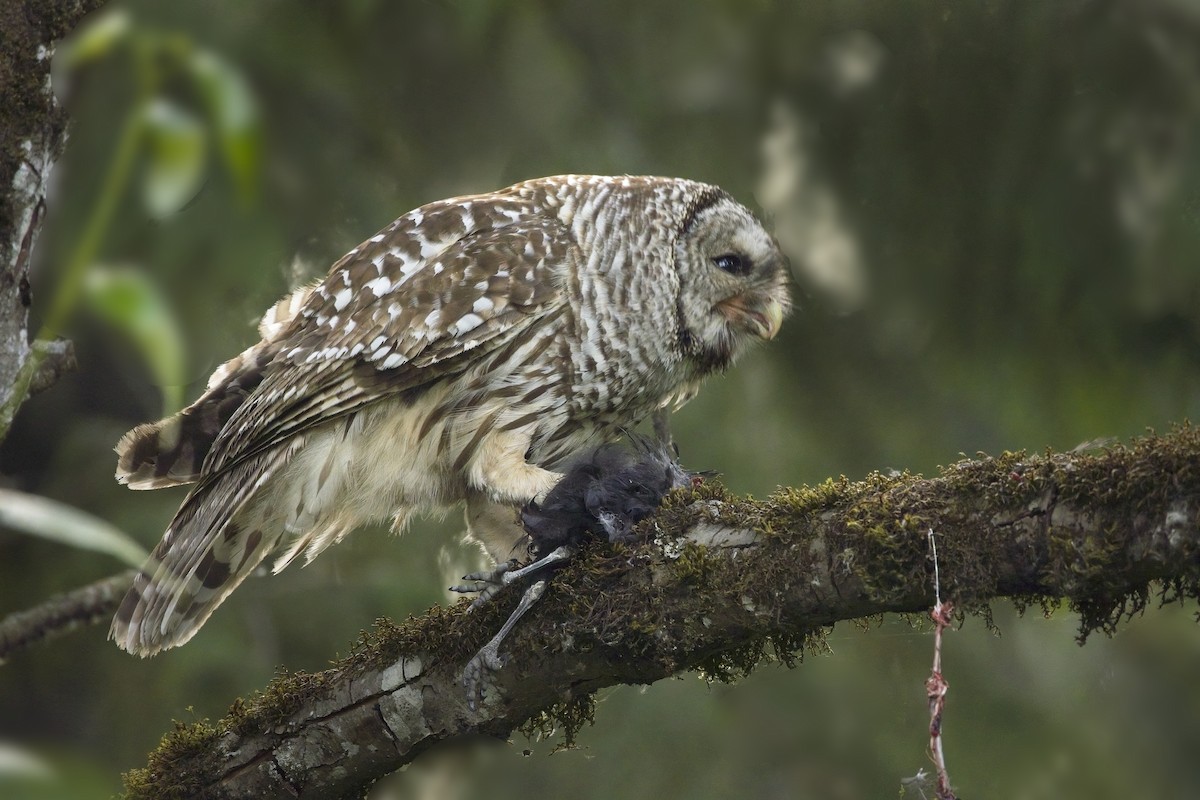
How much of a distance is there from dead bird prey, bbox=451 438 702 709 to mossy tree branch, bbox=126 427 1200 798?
3 centimetres

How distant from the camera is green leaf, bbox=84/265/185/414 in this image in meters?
0.66

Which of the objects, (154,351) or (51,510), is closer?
(51,510)

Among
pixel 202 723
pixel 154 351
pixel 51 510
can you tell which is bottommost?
pixel 51 510

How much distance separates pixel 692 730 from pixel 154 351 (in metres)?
3.28

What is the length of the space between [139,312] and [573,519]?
1.49 metres

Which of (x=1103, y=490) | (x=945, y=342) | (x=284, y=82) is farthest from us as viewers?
(x=284, y=82)

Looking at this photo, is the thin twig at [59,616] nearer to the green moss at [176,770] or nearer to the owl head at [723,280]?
the green moss at [176,770]

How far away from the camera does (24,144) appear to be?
221 cm

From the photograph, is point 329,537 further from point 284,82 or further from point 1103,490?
point 1103,490

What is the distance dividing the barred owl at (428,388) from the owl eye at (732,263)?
139 millimetres

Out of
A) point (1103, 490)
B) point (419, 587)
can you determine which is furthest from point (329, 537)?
point (1103, 490)

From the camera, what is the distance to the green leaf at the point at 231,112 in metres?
0.74

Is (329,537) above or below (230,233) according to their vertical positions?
below

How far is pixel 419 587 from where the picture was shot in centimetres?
386
